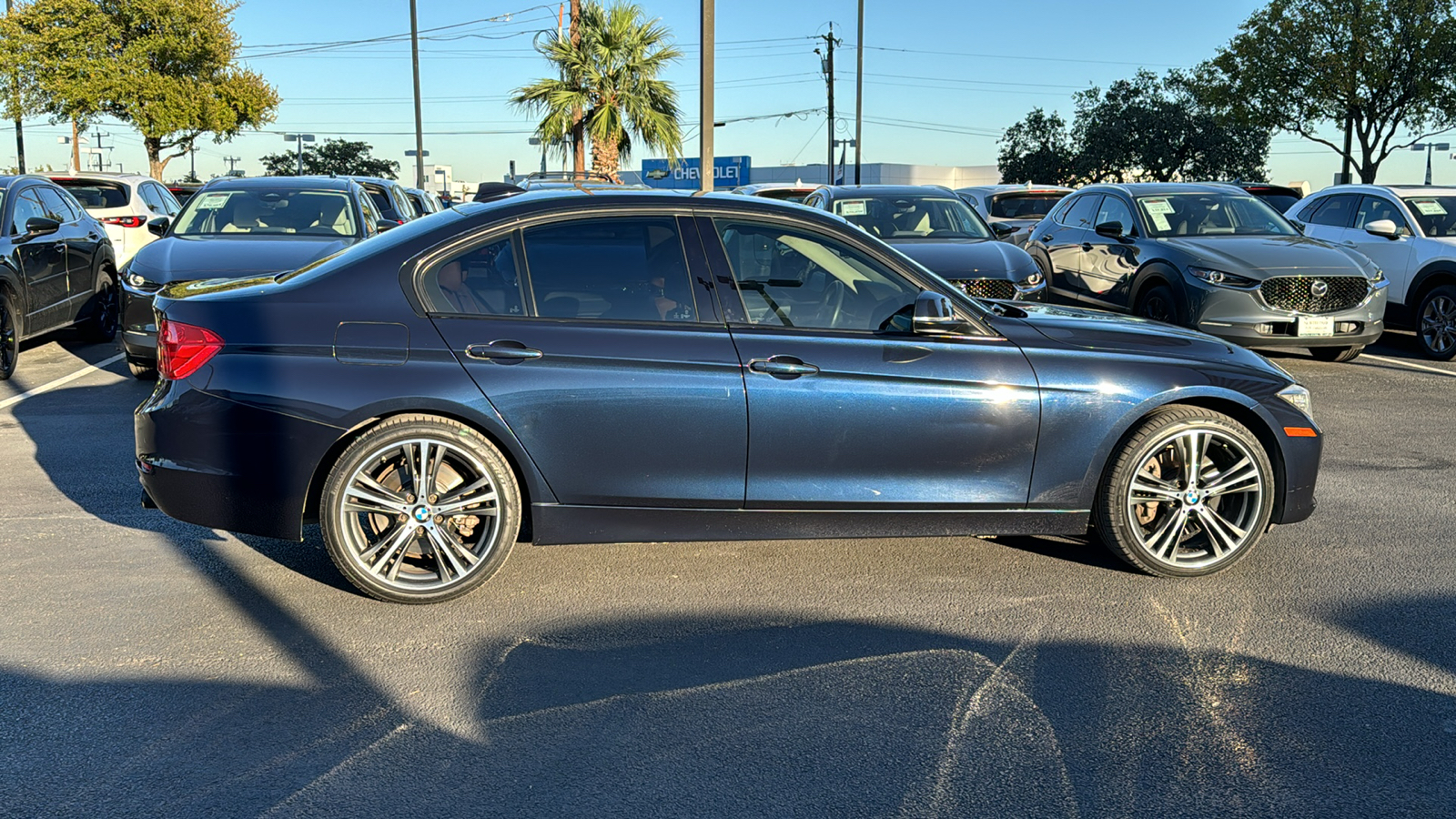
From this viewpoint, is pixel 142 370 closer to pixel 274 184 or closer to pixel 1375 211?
pixel 274 184

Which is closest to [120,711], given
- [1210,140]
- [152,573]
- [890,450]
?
[152,573]

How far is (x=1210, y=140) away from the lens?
4603cm

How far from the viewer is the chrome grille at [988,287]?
33.1ft

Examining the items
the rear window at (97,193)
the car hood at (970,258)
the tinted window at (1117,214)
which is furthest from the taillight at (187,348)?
the rear window at (97,193)

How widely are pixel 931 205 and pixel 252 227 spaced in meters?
6.30

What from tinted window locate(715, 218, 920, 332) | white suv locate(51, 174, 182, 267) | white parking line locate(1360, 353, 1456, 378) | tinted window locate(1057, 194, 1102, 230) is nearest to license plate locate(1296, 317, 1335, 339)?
white parking line locate(1360, 353, 1456, 378)

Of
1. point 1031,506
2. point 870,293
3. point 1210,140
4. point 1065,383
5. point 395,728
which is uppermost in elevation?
point 1210,140

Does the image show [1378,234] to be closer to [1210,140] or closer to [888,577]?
[888,577]

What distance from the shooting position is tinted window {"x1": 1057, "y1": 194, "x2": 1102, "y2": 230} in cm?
1288

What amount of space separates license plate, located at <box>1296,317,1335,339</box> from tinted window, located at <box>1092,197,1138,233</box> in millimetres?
1958

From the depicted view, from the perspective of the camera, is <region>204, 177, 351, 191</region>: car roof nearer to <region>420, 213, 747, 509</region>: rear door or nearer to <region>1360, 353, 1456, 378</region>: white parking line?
<region>420, 213, 747, 509</region>: rear door

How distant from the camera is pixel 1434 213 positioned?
40.9ft

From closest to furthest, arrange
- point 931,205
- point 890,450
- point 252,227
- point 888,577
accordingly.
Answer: point 890,450, point 888,577, point 252,227, point 931,205

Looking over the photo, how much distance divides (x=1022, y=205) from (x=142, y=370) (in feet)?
47.7
